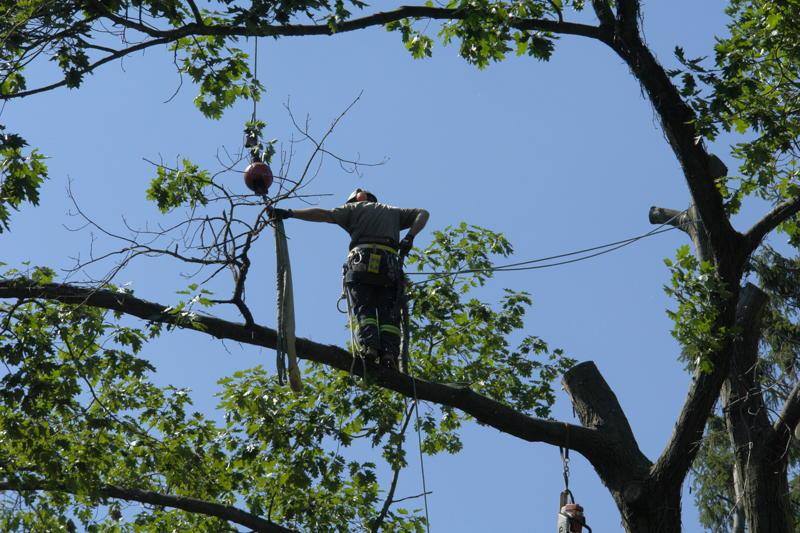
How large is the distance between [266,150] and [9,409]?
3.06m

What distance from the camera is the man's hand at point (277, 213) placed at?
8133 mm

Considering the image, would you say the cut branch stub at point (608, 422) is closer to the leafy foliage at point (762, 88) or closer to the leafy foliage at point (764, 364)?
the leafy foliage at point (762, 88)

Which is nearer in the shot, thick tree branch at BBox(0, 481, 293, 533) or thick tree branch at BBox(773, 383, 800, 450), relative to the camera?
thick tree branch at BBox(773, 383, 800, 450)

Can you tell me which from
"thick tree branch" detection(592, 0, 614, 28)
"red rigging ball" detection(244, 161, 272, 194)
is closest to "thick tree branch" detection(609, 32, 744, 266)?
"thick tree branch" detection(592, 0, 614, 28)

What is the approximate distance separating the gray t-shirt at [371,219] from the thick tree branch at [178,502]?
2054 mm

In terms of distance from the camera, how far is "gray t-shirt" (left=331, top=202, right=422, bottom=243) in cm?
916

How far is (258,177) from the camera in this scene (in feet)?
26.6

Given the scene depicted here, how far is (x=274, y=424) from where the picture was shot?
10852mm

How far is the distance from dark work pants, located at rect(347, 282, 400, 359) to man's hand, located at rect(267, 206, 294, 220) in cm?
94

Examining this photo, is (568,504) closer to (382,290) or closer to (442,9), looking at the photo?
(382,290)

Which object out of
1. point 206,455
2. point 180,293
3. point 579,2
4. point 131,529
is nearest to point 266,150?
point 180,293

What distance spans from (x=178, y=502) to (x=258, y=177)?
8.70ft

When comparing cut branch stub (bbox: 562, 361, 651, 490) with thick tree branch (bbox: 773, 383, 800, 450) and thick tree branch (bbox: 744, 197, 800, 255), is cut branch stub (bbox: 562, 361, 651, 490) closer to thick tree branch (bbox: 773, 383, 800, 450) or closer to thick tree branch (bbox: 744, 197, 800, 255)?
thick tree branch (bbox: 773, 383, 800, 450)

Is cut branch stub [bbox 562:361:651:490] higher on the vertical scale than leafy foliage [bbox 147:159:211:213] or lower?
lower
